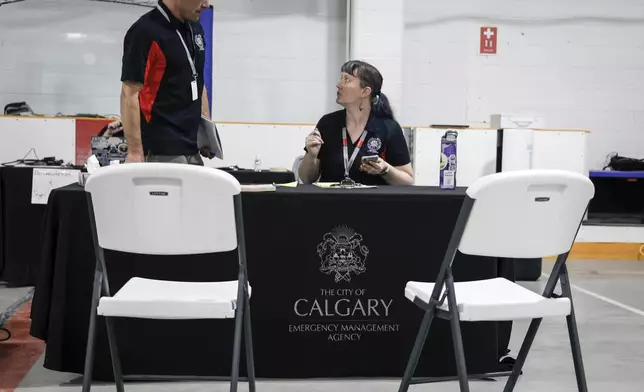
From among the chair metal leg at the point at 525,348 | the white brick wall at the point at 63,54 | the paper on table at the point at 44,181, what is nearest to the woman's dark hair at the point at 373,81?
the chair metal leg at the point at 525,348

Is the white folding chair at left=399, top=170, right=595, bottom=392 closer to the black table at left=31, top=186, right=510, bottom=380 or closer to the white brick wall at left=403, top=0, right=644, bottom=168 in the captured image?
the black table at left=31, top=186, right=510, bottom=380

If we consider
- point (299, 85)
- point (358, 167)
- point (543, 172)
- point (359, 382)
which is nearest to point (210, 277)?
point (359, 382)

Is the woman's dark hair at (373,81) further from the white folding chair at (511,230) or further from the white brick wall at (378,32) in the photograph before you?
the white brick wall at (378,32)

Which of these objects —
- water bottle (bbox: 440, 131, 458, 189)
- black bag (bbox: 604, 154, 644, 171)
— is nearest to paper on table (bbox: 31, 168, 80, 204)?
water bottle (bbox: 440, 131, 458, 189)

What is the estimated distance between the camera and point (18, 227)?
4.12 meters

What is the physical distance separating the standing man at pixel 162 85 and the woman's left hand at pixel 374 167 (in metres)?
0.67

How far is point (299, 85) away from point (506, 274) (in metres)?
4.23

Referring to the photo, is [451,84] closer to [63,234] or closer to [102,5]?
[102,5]

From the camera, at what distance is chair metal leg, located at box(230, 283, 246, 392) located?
1.77 metres

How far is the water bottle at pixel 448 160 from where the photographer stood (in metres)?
2.49

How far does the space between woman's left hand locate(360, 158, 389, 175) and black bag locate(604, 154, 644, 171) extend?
4162mm

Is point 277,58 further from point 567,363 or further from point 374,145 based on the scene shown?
point 567,363

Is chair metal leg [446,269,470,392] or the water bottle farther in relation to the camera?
the water bottle

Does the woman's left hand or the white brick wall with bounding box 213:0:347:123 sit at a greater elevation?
the white brick wall with bounding box 213:0:347:123
